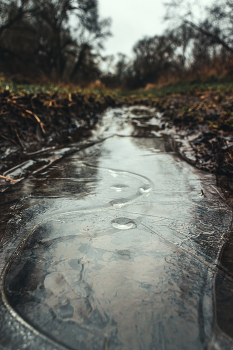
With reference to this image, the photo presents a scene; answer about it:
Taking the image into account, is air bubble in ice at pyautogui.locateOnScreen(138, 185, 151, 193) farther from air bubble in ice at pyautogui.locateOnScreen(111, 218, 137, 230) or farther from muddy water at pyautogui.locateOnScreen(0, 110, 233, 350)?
air bubble in ice at pyautogui.locateOnScreen(111, 218, 137, 230)

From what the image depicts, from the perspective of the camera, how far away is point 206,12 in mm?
13477

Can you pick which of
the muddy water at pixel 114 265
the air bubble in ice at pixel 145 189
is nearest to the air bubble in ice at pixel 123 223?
the muddy water at pixel 114 265

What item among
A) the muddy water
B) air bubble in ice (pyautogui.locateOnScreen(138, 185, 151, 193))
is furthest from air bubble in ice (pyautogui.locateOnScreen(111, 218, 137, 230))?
air bubble in ice (pyautogui.locateOnScreen(138, 185, 151, 193))

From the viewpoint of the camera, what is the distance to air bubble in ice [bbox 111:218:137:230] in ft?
4.01

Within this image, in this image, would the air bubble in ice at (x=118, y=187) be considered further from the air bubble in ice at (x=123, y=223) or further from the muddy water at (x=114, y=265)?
the air bubble in ice at (x=123, y=223)

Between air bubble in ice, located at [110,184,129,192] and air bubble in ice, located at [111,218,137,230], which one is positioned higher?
air bubble in ice, located at [110,184,129,192]

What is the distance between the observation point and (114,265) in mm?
959

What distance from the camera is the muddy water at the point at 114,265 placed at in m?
0.71

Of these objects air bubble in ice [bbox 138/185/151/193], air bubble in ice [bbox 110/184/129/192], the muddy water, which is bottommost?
the muddy water

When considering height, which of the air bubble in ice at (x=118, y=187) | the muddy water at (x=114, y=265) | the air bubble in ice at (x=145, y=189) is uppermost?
the air bubble in ice at (x=118, y=187)

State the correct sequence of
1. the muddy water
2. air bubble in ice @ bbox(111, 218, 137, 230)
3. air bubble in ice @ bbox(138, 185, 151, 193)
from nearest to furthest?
the muddy water
air bubble in ice @ bbox(111, 218, 137, 230)
air bubble in ice @ bbox(138, 185, 151, 193)

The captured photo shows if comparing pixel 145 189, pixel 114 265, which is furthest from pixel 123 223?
pixel 145 189

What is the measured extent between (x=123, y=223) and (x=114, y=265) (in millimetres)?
325

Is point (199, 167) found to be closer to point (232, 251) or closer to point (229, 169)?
point (229, 169)
